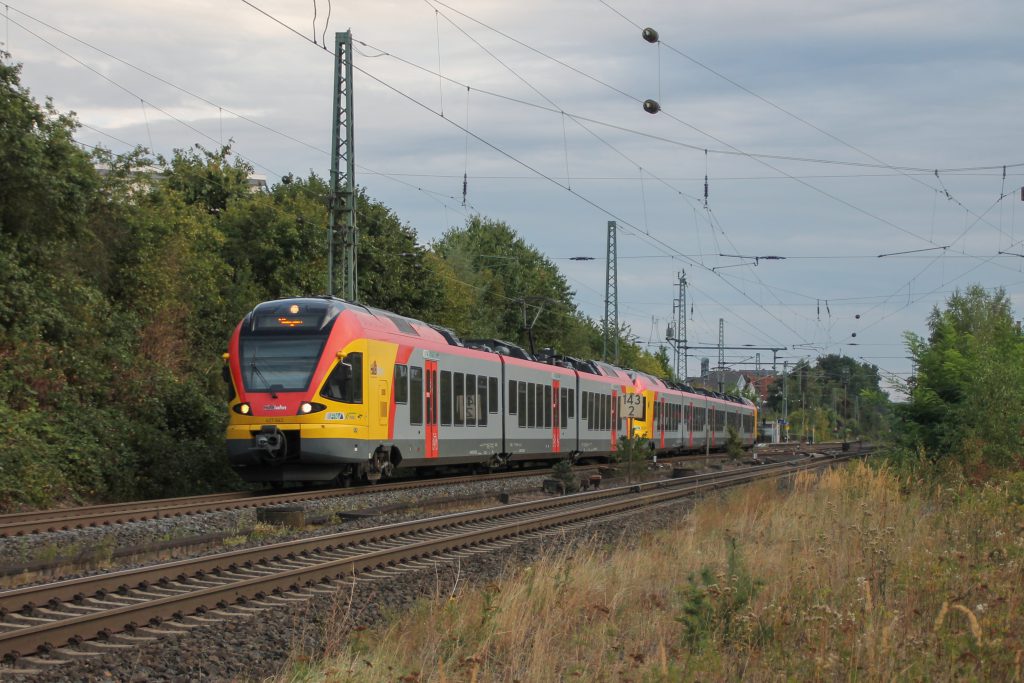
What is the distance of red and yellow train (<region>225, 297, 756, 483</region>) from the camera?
20297mm

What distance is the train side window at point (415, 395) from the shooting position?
23.4 meters

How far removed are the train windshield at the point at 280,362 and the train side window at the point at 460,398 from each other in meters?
6.14

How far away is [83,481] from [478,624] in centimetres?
1452

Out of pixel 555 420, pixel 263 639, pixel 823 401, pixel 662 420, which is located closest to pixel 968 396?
pixel 555 420

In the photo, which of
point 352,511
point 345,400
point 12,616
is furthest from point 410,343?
Result: point 12,616

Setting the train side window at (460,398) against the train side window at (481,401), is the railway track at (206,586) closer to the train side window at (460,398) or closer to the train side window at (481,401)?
the train side window at (460,398)

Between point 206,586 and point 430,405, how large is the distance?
47.0ft

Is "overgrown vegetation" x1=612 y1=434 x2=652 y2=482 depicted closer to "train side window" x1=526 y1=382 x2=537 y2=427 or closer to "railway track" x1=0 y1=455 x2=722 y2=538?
"train side window" x1=526 y1=382 x2=537 y2=427

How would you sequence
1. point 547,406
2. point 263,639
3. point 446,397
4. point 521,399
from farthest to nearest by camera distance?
point 547,406, point 521,399, point 446,397, point 263,639

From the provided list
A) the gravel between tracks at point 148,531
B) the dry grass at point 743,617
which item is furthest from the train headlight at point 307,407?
the dry grass at point 743,617

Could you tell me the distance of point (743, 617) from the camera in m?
6.84

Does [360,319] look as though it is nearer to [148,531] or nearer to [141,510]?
[141,510]

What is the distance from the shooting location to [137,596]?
380 inches

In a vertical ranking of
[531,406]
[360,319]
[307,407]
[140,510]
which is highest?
[360,319]
